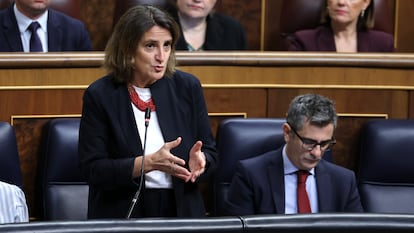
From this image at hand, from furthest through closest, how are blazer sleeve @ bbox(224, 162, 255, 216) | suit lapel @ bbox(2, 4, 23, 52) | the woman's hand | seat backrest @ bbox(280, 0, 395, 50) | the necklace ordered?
seat backrest @ bbox(280, 0, 395, 50)
suit lapel @ bbox(2, 4, 23, 52)
blazer sleeve @ bbox(224, 162, 255, 216)
the necklace
the woman's hand

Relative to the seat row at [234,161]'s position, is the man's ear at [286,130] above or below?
above

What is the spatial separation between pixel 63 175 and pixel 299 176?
422 mm

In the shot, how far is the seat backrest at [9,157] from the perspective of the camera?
5.45 ft

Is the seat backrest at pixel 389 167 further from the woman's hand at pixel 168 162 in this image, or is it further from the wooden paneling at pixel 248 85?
the woman's hand at pixel 168 162

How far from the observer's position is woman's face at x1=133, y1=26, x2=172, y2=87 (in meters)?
1.46

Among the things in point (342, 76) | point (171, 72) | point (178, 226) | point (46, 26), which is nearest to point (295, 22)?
point (342, 76)

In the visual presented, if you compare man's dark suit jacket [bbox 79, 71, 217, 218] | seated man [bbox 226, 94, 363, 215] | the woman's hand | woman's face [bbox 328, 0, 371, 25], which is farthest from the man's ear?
woman's face [bbox 328, 0, 371, 25]

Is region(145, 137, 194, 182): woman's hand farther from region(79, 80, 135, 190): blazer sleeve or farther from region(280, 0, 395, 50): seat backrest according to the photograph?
region(280, 0, 395, 50): seat backrest

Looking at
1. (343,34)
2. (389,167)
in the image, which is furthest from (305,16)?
(389,167)

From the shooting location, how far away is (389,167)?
1.80 metres

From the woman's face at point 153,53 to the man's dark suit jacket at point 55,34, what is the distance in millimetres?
604

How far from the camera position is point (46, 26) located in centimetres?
204

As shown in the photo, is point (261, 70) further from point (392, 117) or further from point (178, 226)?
point (178, 226)

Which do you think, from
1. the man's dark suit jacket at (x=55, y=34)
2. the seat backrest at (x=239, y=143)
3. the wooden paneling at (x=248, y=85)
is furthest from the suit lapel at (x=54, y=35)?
the seat backrest at (x=239, y=143)
